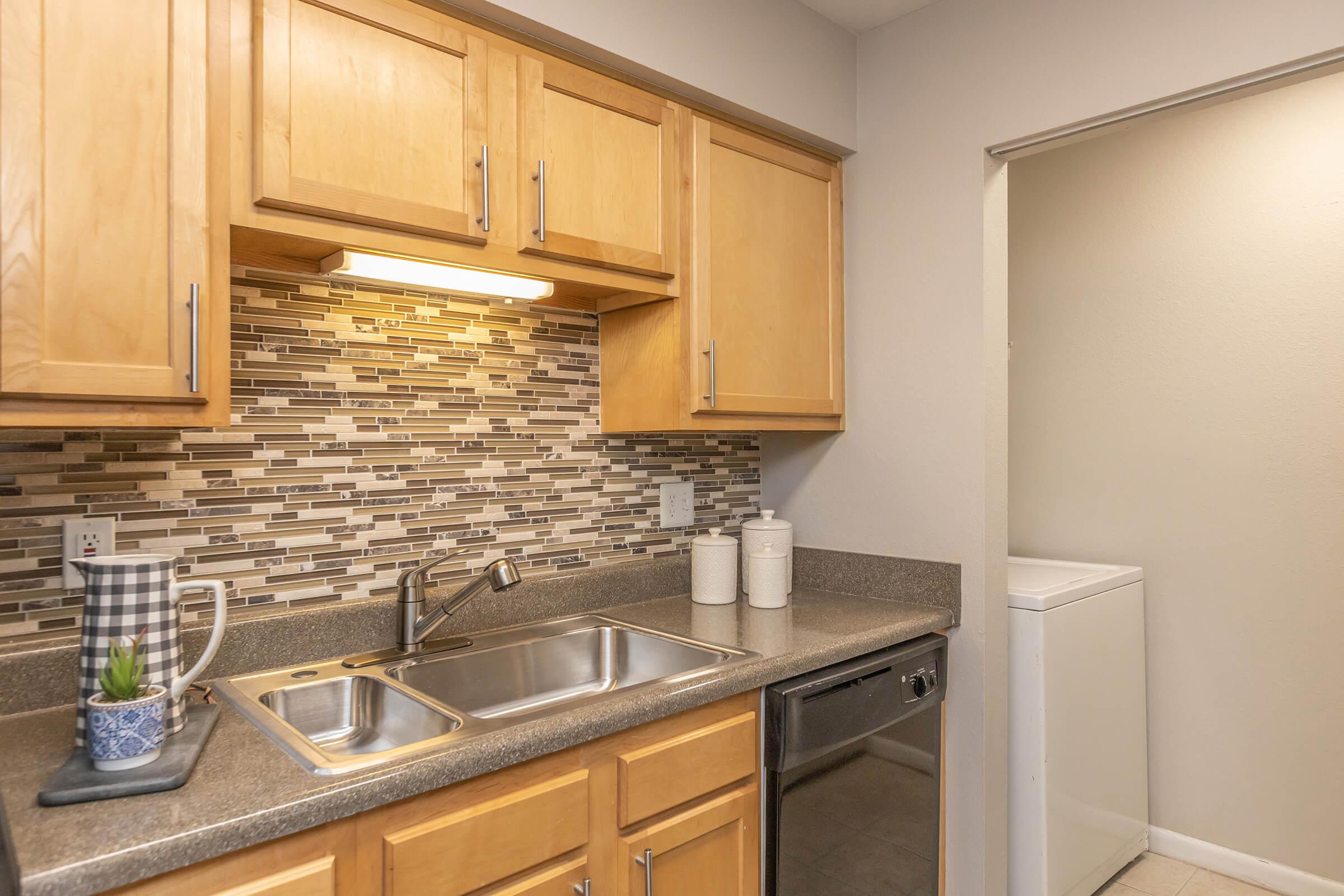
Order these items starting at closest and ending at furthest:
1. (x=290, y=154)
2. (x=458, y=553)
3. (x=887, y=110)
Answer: (x=290, y=154) < (x=458, y=553) < (x=887, y=110)

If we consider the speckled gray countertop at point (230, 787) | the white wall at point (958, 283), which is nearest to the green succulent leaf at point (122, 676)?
the speckled gray countertop at point (230, 787)

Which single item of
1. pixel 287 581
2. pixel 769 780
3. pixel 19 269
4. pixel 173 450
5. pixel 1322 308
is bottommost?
pixel 769 780

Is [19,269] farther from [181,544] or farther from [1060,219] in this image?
[1060,219]

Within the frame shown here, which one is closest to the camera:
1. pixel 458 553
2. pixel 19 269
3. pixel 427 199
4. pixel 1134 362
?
pixel 19 269

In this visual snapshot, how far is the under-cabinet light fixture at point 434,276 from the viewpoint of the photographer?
1434 mm

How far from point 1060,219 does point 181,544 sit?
2.91m

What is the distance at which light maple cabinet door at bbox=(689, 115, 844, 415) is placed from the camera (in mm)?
1879

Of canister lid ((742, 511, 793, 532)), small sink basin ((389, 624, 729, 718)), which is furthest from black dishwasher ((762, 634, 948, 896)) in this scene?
canister lid ((742, 511, 793, 532))

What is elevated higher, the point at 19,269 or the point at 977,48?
the point at 977,48

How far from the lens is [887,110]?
84.7 inches

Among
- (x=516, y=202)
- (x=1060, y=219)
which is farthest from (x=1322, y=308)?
(x=516, y=202)

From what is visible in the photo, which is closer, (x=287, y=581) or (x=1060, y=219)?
(x=287, y=581)

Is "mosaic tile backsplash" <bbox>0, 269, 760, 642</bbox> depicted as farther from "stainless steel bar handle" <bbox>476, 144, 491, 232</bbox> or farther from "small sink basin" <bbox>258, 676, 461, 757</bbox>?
"stainless steel bar handle" <bbox>476, 144, 491, 232</bbox>

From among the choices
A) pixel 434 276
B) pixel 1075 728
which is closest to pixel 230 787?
pixel 434 276
